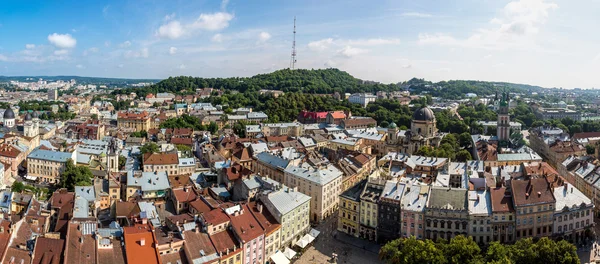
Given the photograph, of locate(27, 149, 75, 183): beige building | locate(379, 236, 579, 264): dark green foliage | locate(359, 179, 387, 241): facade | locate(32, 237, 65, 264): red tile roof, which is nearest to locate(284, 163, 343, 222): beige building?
locate(359, 179, 387, 241): facade

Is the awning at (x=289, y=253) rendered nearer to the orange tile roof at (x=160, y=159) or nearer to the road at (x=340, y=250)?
the road at (x=340, y=250)

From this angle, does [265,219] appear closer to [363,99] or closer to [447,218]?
[447,218]

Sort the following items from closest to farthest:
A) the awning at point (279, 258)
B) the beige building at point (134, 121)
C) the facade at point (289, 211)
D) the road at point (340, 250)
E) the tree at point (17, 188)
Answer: the awning at point (279, 258), the road at point (340, 250), the facade at point (289, 211), the tree at point (17, 188), the beige building at point (134, 121)

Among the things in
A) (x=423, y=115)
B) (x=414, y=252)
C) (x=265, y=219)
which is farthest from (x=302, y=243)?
(x=423, y=115)

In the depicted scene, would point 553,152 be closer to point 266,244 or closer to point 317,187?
point 317,187

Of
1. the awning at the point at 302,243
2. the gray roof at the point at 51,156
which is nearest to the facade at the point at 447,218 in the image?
the awning at the point at 302,243

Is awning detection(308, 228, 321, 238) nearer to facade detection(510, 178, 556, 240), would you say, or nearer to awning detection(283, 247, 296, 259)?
awning detection(283, 247, 296, 259)
